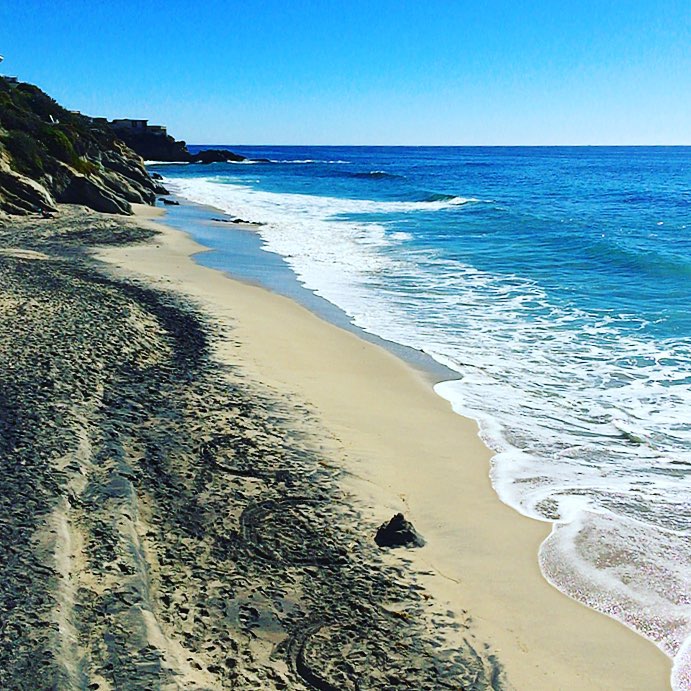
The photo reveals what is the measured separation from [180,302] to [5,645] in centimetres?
1120

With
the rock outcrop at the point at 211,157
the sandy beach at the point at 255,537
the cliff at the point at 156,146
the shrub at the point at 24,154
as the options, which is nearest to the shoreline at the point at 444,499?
the sandy beach at the point at 255,537

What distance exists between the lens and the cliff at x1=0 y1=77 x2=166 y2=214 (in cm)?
2908

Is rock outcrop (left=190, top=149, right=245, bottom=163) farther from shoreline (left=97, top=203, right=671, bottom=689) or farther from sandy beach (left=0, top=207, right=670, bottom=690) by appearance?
sandy beach (left=0, top=207, right=670, bottom=690)

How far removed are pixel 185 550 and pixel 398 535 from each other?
1.94 meters

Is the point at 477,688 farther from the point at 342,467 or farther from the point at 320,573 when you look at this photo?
the point at 342,467

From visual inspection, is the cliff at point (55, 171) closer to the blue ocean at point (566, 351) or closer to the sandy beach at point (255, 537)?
the blue ocean at point (566, 351)

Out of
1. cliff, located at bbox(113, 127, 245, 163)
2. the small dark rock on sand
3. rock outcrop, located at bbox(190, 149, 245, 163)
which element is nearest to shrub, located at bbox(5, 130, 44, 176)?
the small dark rock on sand

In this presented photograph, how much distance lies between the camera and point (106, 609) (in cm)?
562

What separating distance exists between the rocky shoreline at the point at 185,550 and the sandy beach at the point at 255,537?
2cm

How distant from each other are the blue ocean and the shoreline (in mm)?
250

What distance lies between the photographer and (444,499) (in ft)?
26.8

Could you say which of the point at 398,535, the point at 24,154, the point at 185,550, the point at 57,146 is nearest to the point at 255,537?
the point at 185,550

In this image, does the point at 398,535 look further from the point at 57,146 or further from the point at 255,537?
the point at 57,146

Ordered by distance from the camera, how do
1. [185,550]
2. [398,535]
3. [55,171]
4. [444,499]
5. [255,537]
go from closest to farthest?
[185,550] → [255,537] → [398,535] → [444,499] → [55,171]
